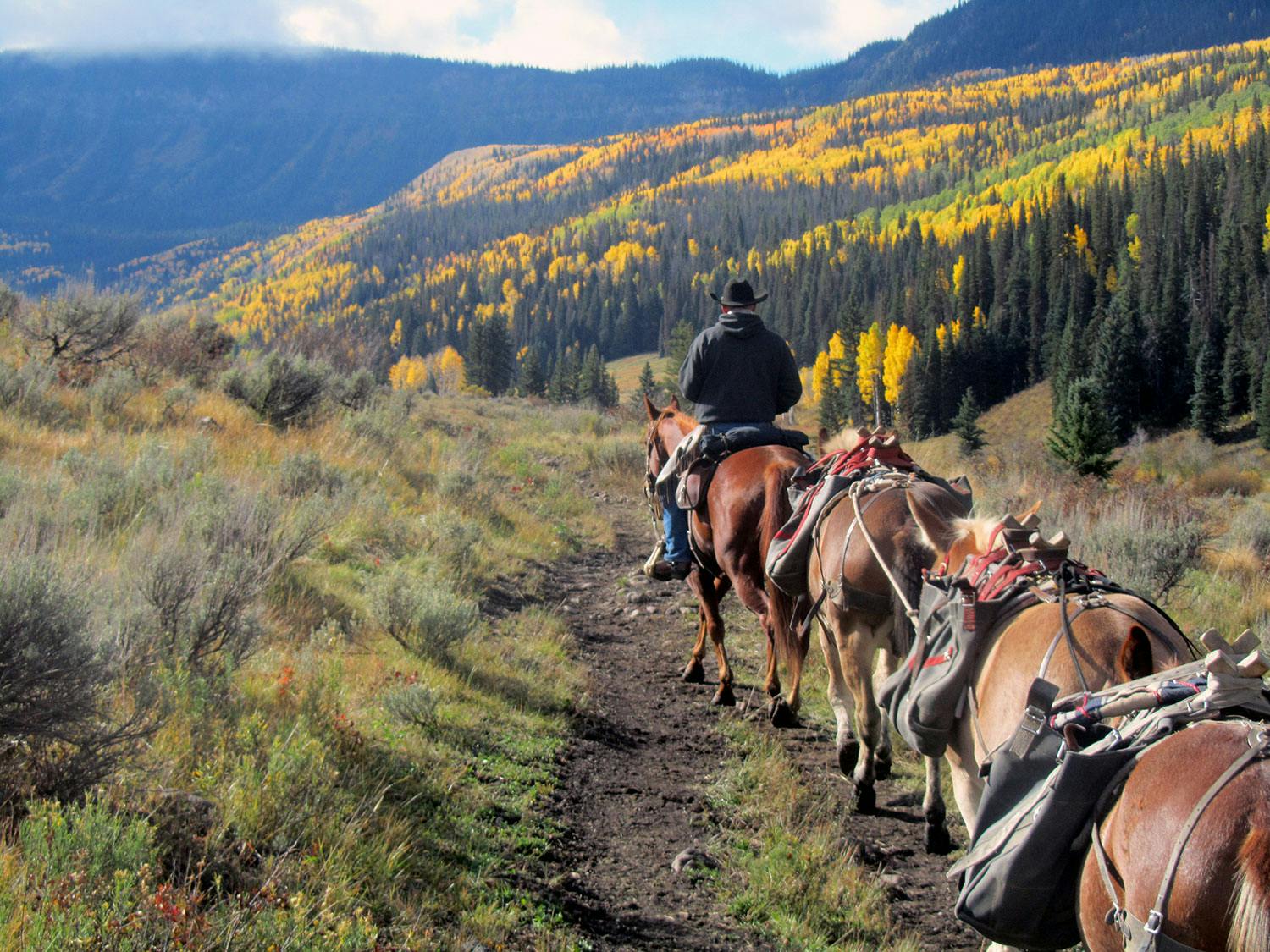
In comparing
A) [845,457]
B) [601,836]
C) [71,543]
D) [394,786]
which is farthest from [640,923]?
[71,543]

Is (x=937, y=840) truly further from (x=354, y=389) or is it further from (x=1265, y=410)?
(x=1265, y=410)

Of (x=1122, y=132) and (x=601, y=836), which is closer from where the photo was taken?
(x=601, y=836)

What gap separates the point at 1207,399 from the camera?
6694 cm

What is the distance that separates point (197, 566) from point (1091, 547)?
28.7 ft

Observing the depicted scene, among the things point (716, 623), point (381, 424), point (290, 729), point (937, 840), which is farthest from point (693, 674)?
point (381, 424)

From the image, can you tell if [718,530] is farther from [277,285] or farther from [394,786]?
[277,285]

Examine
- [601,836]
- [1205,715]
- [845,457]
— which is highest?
[1205,715]

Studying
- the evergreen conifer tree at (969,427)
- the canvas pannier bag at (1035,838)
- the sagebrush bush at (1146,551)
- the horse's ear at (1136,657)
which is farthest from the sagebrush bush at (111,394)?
the evergreen conifer tree at (969,427)

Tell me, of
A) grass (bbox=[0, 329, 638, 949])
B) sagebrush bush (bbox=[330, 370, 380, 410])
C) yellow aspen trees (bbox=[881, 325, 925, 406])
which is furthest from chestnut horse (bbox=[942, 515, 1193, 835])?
yellow aspen trees (bbox=[881, 325, 925, 406])

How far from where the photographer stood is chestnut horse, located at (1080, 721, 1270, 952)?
1.60 m

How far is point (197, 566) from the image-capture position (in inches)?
186

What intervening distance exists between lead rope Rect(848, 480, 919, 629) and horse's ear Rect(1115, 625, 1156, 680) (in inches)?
57.8

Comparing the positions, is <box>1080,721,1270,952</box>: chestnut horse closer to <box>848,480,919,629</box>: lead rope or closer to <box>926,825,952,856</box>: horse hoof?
<box>848,480,919,629</box>: lead rope

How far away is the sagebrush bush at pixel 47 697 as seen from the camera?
9.92 feet
